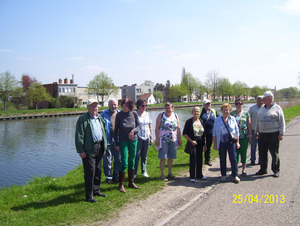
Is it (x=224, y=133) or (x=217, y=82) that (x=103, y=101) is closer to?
(x=217, y=82)

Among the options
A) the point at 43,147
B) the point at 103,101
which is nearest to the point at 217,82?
the point at 103,101

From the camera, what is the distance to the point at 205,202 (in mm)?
4797

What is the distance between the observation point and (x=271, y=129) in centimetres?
628

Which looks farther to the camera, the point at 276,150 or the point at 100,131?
the point at 276,150

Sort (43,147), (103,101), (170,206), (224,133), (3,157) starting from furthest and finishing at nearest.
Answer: (103,101)
(43,147)
(3,157)
(224,133)
(170,206)

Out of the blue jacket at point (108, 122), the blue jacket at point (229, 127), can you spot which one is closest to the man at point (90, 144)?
the blue jacket at point (108, 122)

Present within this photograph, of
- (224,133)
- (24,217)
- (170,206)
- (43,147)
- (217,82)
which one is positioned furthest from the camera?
(217,82)

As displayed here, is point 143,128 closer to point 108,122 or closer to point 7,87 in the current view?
point 108,122

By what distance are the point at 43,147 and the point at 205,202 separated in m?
14.7
